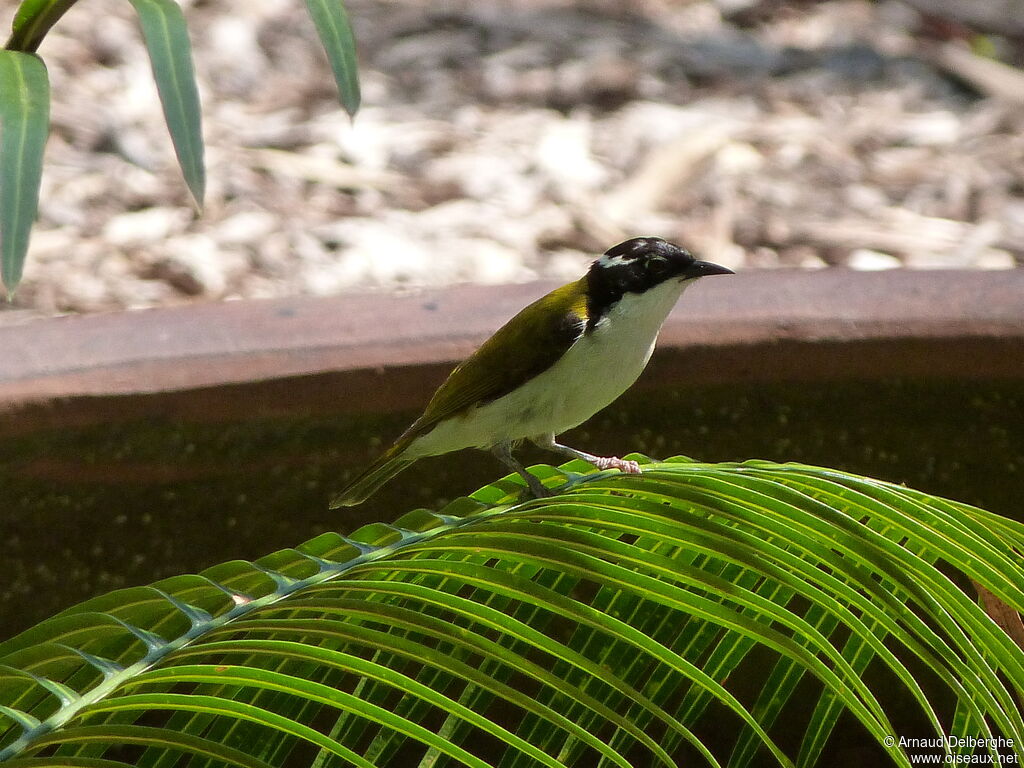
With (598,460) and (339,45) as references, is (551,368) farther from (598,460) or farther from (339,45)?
(339,45)

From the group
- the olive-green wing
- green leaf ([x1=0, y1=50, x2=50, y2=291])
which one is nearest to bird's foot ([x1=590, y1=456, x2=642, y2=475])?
the olive-green wing

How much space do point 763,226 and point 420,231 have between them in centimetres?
134

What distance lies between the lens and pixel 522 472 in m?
2.31

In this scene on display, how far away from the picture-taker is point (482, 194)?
4.89 metres

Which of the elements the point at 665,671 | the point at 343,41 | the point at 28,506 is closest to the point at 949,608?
the point at 665,671

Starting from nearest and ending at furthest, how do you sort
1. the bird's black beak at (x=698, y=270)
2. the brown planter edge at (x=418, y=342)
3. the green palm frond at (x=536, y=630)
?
the green palm frond at (x=536, y=630) < the brown planter edge at (x=418, y=342) < the bird's black beak at (x=698, y=270)

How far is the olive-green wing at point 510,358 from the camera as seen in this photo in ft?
9.25

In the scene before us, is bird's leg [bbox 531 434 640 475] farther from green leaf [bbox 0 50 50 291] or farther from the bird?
green leaf [bbox 0 50 50 291]

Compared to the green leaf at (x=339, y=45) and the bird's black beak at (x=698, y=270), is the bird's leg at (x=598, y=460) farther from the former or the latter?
the green leaf at (x=339, y=45)

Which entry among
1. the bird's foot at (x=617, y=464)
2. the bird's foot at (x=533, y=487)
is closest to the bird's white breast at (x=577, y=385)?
the bird's foot at (x=617, y=464)

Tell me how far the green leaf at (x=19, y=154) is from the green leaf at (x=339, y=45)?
13.3 inches

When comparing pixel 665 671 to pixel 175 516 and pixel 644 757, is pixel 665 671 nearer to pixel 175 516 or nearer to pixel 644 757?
pixel 644 757

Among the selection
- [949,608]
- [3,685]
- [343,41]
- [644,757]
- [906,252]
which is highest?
[343,41]

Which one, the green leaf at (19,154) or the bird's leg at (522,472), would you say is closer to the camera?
the green leaf at (19,154)
